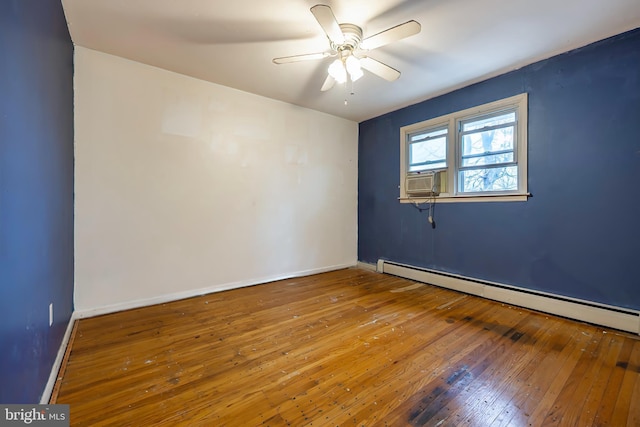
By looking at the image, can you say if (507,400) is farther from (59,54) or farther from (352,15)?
(59,54)

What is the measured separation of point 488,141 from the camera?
3.09m

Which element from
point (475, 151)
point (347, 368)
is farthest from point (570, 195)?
point (347, 368)

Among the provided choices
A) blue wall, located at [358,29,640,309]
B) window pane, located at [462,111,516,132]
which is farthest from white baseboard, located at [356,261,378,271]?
window pane, located at [462,111,516,132]

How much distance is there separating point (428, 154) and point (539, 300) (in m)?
2.13

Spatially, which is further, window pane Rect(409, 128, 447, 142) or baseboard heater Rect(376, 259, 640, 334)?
window pane Rect(409, 128, 447, 142)

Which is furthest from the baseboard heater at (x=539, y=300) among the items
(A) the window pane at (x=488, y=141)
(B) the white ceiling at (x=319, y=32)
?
(B) the white ceiling at (x=319, y=32)

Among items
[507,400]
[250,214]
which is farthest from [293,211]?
[507,400]

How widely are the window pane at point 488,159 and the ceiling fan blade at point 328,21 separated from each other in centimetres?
218

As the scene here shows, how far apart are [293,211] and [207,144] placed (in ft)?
4.82

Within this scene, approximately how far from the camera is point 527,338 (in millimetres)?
2098

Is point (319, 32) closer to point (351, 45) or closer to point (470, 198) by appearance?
point (351, 45)

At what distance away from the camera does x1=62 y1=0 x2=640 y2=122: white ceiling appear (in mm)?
1938

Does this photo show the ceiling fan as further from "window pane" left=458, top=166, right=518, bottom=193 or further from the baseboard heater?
the baseboard heater

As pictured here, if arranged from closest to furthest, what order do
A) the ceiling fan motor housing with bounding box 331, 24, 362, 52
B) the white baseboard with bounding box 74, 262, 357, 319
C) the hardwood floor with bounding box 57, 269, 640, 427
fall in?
1. the hardwood floor with bounding box 57, 269, 640, 427
2. the ceiling fan motor housing with bounding box 331, 24, 362, 52
3. the white baseboard with bounding box 74, 262, 357, 319
